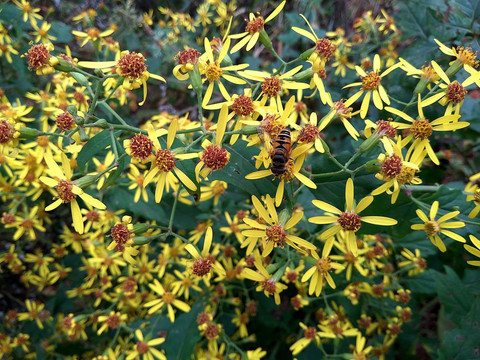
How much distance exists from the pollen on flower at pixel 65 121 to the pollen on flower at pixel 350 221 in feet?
4.73

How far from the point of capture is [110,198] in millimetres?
2928

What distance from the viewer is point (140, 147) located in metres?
1.79

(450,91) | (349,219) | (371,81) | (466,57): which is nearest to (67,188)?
(349,219)

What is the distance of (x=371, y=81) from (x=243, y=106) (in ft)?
2.91

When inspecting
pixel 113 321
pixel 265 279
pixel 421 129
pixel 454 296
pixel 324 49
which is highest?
pixel 324 49

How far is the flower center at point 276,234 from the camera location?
1.85 metres

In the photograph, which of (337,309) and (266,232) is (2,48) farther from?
(337,309)

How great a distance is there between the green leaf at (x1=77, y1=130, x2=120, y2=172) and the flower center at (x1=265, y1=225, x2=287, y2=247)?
90 centimetres

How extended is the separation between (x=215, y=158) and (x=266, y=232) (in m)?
0.44

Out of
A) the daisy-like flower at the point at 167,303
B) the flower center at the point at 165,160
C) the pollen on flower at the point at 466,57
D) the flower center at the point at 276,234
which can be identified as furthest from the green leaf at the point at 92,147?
the pollen on flower at the point at 466,57

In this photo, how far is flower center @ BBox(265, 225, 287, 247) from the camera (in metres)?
1.85

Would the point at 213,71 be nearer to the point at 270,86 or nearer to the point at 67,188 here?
the point at 270,86

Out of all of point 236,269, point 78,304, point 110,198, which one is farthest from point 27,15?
point 236,269

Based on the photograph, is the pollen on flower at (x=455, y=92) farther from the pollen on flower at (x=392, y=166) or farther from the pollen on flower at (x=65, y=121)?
the pollen on flower at (x=65, y=121)
